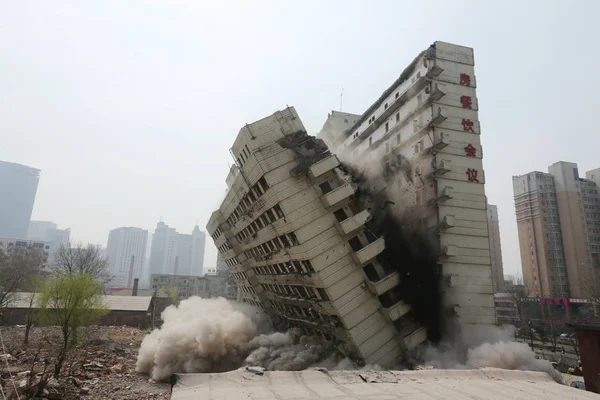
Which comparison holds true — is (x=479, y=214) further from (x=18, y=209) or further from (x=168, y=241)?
(x=18, y=209)

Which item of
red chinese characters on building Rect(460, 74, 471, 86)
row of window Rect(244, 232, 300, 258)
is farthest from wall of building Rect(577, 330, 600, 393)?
row of window Rect(244, 232, 300, 258)

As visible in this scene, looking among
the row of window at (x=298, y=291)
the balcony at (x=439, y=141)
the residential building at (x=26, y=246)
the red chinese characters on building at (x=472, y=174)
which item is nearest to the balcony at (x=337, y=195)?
the row of window at (x=298, y=291)

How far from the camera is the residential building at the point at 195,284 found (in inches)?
3204

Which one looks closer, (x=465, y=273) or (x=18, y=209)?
(x=465, y=273)

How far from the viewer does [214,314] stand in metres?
22.3

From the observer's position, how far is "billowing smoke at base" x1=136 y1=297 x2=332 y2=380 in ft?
54.6

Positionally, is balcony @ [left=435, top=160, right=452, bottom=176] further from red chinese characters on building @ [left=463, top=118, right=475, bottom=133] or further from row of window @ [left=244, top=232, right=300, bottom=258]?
row of window @ [left=244, top=232, right=300, bottom=258]

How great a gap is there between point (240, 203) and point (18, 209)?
19251cm

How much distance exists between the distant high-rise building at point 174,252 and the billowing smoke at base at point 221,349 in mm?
154679

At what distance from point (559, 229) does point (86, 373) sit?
67334mm

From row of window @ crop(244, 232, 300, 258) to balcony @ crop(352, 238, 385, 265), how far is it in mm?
A: 2403

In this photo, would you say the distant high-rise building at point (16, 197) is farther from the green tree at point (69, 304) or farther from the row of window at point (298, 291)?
the row of window at point (298, 291)

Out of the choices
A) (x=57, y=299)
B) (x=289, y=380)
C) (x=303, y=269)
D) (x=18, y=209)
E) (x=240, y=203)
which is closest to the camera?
(x=289, y=380)

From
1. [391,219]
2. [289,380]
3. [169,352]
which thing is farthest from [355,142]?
[289,380]
